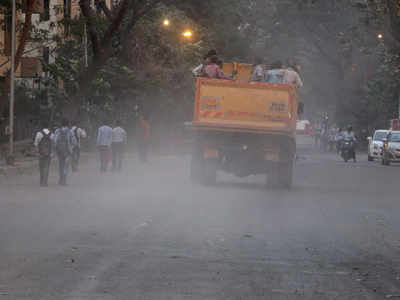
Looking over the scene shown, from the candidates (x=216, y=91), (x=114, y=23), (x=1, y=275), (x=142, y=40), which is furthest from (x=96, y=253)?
(x=142, y=40)

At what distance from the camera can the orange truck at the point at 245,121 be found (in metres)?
23.7

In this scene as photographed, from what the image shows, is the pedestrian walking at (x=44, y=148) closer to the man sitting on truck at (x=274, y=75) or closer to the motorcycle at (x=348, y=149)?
the man sitting on truck at (x=274, y=75)

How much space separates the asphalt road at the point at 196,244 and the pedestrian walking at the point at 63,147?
1.80 m

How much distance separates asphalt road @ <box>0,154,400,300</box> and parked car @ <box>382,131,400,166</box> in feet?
71.1

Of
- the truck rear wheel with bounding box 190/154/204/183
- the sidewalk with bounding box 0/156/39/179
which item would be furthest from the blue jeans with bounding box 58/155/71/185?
the sidewalk with bounding box 0/156/39/179

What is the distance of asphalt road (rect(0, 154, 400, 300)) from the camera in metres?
8.38

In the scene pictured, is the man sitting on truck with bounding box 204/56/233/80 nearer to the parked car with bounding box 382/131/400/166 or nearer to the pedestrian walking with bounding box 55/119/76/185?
the pedestrian walking with bounding box 55/119/76/185

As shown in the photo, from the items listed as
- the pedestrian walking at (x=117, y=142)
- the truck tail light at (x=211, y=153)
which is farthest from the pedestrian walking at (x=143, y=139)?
the truck tail light at (x=211, y=153)

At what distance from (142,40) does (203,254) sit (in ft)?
145

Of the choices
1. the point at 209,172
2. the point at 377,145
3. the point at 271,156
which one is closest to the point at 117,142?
the point at 209,172

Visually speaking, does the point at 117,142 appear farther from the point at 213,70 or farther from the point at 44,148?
the point at 213,70

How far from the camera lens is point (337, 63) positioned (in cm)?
7412

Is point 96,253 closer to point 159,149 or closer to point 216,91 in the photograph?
point 216,91

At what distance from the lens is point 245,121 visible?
2372 centimetres
